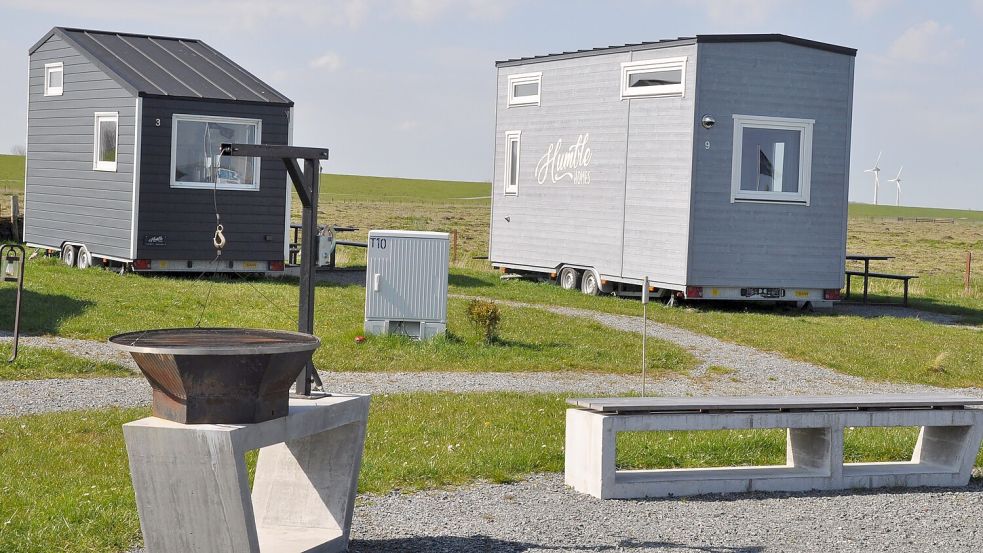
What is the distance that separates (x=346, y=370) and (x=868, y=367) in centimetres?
557

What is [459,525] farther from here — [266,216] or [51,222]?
[51,222]

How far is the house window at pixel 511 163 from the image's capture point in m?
21.0

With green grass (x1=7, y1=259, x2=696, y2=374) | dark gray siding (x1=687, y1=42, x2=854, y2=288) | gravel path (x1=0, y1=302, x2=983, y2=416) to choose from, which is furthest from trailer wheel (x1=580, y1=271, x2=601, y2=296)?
gravel path (x1=0, y1=302, x2=983, y2=416)

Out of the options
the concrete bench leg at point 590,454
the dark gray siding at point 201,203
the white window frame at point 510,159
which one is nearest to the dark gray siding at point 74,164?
the dark gray siding at point 201,203

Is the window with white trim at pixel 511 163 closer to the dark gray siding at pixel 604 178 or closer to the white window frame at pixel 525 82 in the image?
the dark gray siding at pixel 604 178

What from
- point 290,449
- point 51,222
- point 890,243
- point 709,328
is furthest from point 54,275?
point 890,243

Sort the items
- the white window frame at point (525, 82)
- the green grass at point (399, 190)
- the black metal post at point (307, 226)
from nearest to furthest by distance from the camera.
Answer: the black metal post at point (307, 226) → the white window frame at point (525, 82) → the green grass at point (399, 190)

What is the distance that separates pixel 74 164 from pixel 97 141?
1.05 metres

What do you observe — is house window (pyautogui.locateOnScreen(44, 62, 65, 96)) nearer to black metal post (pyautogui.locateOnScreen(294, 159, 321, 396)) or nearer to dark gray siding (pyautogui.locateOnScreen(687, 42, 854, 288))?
dark gray siding (pyautogui.locateOnScreen(687, 42, 854, 288))

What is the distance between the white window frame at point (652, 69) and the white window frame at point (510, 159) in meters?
3.05

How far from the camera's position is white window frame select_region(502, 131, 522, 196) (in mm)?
20875

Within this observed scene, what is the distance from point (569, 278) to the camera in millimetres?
19953

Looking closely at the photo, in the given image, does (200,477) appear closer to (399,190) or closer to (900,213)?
(399,190)

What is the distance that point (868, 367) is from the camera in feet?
42.9
